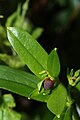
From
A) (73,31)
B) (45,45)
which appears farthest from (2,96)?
(73,31)

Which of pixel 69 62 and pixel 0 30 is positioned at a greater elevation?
pixel 0 30

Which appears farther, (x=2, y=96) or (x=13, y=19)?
(x=13, y=19)

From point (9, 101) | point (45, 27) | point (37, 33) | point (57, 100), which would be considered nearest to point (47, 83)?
point (57, 100)

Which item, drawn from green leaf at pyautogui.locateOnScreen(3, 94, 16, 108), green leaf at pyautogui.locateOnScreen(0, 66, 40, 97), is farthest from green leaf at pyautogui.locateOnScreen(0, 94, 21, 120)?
green leaf at pyautogui.locateOnScreen(0, 66, 40, 97)

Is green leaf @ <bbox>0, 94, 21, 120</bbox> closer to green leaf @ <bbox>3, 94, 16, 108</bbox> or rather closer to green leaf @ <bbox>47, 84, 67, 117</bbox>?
green leaf @ <bbox>3, 94, 16, 108</bbox>

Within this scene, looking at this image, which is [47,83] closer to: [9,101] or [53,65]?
[53,65]

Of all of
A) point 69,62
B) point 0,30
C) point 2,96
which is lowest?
point 69,62

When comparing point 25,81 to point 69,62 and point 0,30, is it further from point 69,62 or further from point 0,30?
point 69,62
